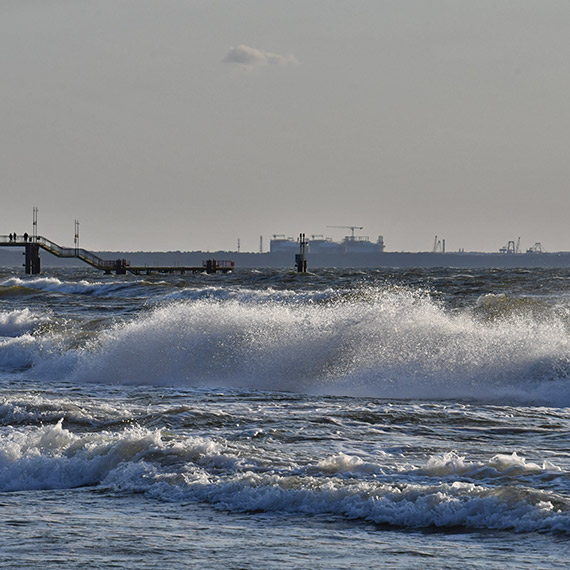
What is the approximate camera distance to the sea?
24.9 ft

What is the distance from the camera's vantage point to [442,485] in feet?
29.2

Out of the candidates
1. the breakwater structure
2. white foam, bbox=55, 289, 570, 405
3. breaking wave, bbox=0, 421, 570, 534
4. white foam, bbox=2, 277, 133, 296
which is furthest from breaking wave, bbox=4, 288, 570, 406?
the breakwater structure

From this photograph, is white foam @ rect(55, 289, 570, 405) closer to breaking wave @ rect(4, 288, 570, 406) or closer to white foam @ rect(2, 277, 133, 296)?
breaking wave @ rect(4, 288, 570, 406)

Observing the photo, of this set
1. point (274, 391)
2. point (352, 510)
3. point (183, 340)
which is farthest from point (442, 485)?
point (183, 340)

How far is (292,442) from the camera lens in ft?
38.0

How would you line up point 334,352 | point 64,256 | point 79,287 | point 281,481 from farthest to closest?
point 64,256 → point 79,287 → point 334,352 → point 281,481

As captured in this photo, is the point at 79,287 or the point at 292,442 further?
the point at 79,287

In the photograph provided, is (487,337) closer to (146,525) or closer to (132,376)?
(132,376)

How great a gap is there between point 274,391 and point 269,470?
25.0ft

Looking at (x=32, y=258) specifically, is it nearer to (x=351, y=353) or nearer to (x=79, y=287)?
(x=79, y=287)

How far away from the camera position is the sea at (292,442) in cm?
759

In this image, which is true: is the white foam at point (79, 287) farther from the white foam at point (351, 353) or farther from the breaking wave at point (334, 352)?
the white foam at point (351, 353)

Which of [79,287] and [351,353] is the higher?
[351,353]

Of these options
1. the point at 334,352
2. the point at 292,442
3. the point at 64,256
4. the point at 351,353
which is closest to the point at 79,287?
the point at 64,256
